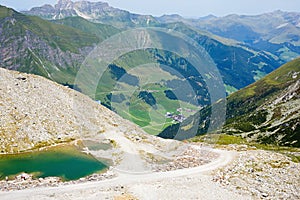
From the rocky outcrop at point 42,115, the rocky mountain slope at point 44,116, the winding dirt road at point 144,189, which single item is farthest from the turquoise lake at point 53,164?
the winding dirt road at point 144,189

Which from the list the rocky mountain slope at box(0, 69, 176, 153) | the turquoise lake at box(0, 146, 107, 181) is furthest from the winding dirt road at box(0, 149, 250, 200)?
the rocky mountain slope at box(0, 69, 176, 153)

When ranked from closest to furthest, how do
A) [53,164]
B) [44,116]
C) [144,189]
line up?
[144,189] → [53,164] → [44,116]

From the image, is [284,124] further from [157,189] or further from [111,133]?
[157,189]

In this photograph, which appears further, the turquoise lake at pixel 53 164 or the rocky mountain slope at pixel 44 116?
the rocky mountain slope at pixel 44 116

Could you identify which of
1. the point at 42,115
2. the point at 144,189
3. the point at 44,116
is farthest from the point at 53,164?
the point at 144,189

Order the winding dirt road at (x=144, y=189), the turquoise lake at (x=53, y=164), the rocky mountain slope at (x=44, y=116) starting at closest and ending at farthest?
1. the winding dirt road at (x=144, y=189)
2. the turquoise lake at (x=53, y=164)
3. the rocky mountain slope at (x=44, y=116)

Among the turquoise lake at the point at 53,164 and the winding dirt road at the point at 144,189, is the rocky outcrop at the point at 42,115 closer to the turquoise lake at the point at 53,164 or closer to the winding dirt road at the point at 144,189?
the turquoise lake at the point at 53,164

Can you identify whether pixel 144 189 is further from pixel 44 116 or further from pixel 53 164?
pixel 44 116

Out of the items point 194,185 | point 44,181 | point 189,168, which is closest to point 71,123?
point 44,181

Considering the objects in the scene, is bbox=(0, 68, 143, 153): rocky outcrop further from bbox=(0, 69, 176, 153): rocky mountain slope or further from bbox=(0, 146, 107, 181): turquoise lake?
bbox=(0, 146, 107, 181): turquoise lake

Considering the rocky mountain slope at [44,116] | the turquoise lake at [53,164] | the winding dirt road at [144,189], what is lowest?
the turquoise lake at [53,164]

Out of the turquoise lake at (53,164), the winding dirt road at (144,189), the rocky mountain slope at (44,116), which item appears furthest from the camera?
the rocky mountain slope at (44,116)
